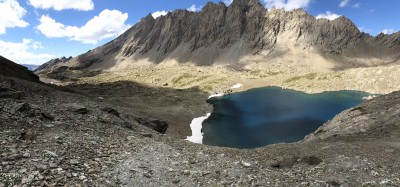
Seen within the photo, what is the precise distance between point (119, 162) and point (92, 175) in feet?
10.5

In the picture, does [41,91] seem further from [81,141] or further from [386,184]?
[386,184]

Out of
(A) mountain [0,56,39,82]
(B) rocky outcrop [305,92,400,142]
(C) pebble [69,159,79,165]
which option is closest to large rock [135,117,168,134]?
(B) rocky outcrop [305,92,400,142]

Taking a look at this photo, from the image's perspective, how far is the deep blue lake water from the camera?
263 feet

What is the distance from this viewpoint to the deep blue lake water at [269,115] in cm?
8025

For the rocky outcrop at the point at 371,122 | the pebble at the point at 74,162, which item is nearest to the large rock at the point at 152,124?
the rocky outcrop at the point at 371,122

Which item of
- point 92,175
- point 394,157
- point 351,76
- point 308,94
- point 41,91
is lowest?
point 92,175

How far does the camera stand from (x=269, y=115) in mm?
109312

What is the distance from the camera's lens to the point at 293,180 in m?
23.4

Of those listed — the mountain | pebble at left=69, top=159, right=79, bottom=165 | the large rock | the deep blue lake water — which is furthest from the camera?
the deep blue lake water

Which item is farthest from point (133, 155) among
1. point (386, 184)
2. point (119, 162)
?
point (386, 184)

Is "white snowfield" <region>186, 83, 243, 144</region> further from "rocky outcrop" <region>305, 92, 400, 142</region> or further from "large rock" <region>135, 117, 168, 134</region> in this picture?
"rocky outcrop" <region>305, 92, 400, 142</region>

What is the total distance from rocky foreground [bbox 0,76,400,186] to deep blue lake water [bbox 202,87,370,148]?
4486 centimetres

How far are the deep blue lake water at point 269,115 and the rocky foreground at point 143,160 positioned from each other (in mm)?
44857

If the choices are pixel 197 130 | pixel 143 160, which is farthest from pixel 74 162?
pixel 197 130
